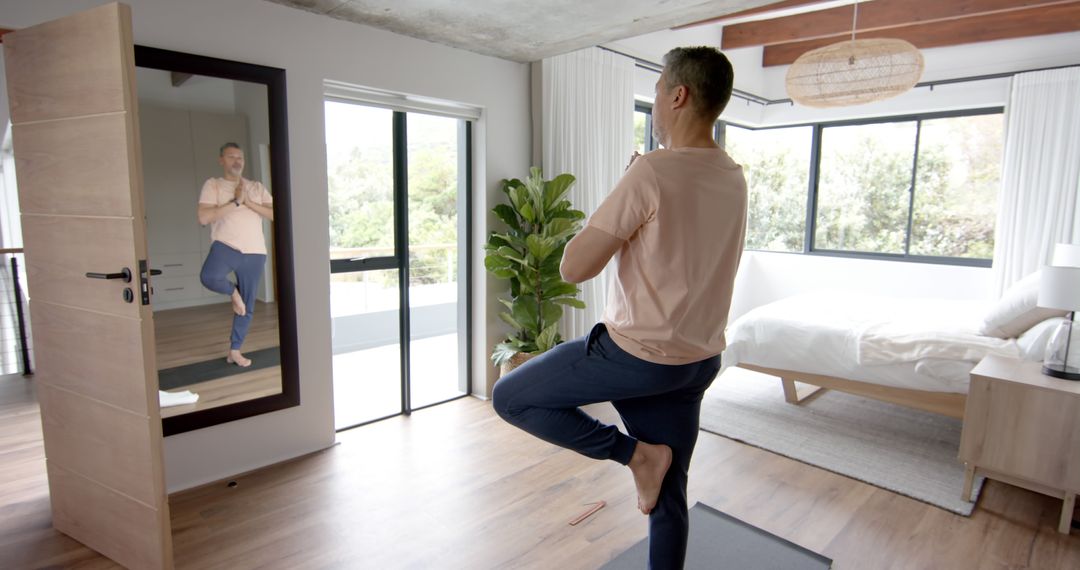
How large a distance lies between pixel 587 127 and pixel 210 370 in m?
2.69

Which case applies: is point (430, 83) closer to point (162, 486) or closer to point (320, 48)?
point (320, 48)

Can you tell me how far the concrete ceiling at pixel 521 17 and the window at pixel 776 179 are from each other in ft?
11.1

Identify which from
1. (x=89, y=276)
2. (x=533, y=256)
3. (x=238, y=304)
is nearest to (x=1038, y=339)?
(x=533, y=256)

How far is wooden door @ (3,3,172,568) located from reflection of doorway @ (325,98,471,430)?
3.98 feet

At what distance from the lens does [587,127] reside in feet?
13.1

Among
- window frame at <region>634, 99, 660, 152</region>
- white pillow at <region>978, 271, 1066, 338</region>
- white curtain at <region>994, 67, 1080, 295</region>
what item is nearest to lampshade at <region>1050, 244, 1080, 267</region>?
white curtain at <region>994, 67, 1080, 295</region>

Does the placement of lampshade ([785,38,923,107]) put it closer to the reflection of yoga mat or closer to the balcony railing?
the reflection of yoga mat

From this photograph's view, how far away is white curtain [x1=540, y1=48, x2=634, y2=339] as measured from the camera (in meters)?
3.81

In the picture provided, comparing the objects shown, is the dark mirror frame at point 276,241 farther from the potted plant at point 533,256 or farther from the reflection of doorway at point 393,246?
the potted plant at point 533,256

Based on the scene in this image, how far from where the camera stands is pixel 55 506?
7.34 ft

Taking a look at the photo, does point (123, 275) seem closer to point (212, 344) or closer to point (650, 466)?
point (212, 344)

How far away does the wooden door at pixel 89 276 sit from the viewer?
1798 millimetres

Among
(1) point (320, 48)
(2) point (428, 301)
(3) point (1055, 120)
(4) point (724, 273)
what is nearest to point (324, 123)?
(1) point (320, 48)

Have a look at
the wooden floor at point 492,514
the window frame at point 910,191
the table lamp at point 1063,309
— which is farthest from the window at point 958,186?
the wooden floor at point 492,514
